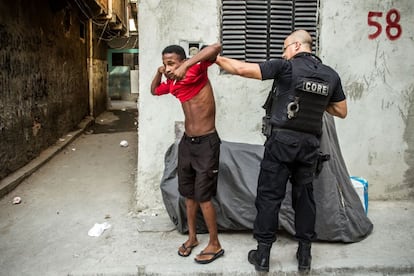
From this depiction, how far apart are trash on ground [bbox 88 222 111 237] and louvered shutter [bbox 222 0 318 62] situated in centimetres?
230

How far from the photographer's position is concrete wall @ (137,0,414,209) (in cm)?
451

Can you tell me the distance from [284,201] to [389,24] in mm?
2476

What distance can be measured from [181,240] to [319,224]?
133cm

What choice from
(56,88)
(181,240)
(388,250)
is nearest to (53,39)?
(56,88)

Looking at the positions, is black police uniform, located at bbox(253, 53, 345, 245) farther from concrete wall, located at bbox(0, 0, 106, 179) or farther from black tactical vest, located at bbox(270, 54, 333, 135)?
concrete wall, located at bbox(0, 0, 106, 179)

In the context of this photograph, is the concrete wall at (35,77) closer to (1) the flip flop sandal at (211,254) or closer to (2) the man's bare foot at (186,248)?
(2) the man's bare foot at (186,248)

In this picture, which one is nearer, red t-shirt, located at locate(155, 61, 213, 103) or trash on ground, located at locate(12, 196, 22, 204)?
red t-shirt, located at locate(155, 61, 213, 103)

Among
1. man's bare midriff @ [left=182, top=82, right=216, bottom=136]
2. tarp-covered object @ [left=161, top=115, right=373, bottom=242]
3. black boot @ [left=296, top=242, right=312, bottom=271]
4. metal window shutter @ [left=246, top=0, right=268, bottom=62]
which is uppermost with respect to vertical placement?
metal window shutter @ [left=246, top=0, right=268, bottom=62]

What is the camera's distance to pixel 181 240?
3959 millimetres

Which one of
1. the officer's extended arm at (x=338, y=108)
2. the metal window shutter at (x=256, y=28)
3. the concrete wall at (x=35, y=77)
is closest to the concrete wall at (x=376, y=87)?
the metal window shutter at (x=256, y=28)

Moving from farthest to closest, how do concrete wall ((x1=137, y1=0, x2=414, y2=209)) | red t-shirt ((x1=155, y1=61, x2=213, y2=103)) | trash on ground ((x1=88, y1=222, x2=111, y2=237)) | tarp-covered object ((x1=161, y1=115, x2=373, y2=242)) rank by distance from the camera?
concrete wall ((x1=137, y1=0, x2=414, y2=209))
trash on ground ((x1=88, y1=222, x2=111, y2=237))
tarp-covered object ((x1=161, y1=115, x2=373, y2=242))
red t-shirt ((x1=155, y1=61, x2=213, y2=103))

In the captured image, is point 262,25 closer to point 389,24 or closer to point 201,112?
point 389,24

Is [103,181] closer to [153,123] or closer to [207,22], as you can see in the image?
[153,123]

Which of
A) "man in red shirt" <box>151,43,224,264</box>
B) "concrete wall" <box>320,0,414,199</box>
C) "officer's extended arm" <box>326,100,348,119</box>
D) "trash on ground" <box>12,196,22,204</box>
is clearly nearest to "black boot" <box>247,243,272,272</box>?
"man in red shirt" <box>151,43,224,264</box>
